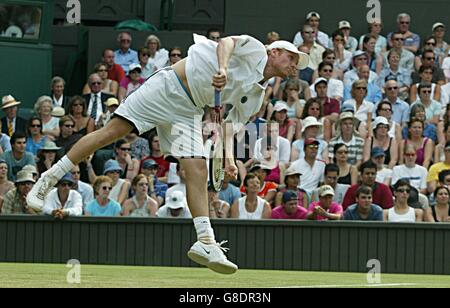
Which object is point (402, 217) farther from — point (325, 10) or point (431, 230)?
point (325, 10)

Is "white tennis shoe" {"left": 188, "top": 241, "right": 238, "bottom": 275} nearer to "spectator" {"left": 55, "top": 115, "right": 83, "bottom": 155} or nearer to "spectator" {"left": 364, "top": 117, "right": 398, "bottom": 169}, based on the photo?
"spectator" {"left": 364, "top": 117, "right": 398, "bottom": 169}

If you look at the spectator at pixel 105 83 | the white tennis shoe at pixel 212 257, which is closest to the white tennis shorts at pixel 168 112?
the white tennis shoe at pixel 212 257

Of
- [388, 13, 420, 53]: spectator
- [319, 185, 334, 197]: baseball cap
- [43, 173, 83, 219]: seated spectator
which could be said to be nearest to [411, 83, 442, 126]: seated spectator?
[388, 13, 420, 53]: spectator

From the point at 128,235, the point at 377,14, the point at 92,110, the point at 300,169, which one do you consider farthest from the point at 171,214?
the point at 377,14

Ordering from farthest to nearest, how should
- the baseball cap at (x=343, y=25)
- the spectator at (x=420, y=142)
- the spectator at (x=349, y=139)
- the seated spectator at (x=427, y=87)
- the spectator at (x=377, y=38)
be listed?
1. the baseball cap at (x=343, y=25)
2. the spectator at (x=377, y=38)
3. the seated spectator at (x=427, y=87)
4. the spectator at (x=420, y=142)
5. the spectator at (x=349, y=139)

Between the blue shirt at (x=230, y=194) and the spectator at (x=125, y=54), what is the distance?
3.95 meters

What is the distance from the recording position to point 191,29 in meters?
21.8

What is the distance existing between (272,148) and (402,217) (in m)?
2.20

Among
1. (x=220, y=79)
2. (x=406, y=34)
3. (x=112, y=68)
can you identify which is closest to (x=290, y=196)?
(x=112, y=68)

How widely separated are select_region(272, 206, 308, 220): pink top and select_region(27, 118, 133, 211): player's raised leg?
5641 mm

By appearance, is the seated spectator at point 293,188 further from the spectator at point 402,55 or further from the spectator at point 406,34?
the spectator at point 406,34

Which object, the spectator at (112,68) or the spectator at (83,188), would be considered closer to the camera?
the spectator at (83,188)

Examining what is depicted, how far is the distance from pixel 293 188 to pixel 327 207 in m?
0.75

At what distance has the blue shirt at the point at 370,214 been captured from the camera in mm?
14891
